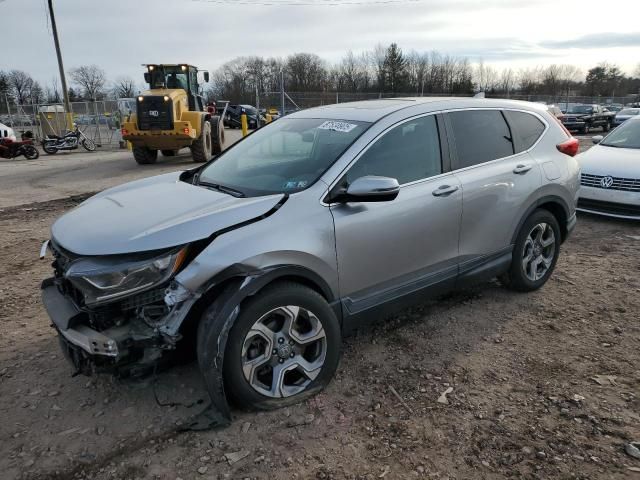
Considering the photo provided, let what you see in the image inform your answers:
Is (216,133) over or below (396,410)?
over

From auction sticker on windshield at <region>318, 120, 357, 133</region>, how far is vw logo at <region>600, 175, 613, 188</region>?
5369 mm

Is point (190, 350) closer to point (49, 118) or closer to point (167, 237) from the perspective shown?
point (167, 237)

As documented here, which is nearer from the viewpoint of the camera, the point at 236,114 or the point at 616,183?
the point at 616,183

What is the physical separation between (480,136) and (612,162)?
4.52 m

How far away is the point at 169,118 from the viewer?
13.7 meters

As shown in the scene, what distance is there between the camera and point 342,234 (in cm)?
→ 297

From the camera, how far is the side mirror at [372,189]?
290 cm

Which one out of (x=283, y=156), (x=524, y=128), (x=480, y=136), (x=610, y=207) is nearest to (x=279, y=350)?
(x=283, y=156)

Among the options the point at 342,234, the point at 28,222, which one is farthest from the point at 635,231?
the point at 28,222

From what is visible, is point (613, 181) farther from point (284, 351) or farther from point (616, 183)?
point (284, 351)

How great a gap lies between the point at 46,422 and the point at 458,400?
2.50 m

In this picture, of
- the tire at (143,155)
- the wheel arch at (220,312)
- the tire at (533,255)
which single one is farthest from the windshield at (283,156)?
the tire at (143,155)

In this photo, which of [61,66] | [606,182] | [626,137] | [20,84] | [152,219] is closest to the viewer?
[152,219]

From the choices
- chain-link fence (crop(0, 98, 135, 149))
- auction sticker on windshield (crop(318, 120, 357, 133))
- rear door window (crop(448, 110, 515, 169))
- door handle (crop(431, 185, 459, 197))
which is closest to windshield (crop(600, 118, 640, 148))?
rear door window (crop(448, 110, 515, 169))
